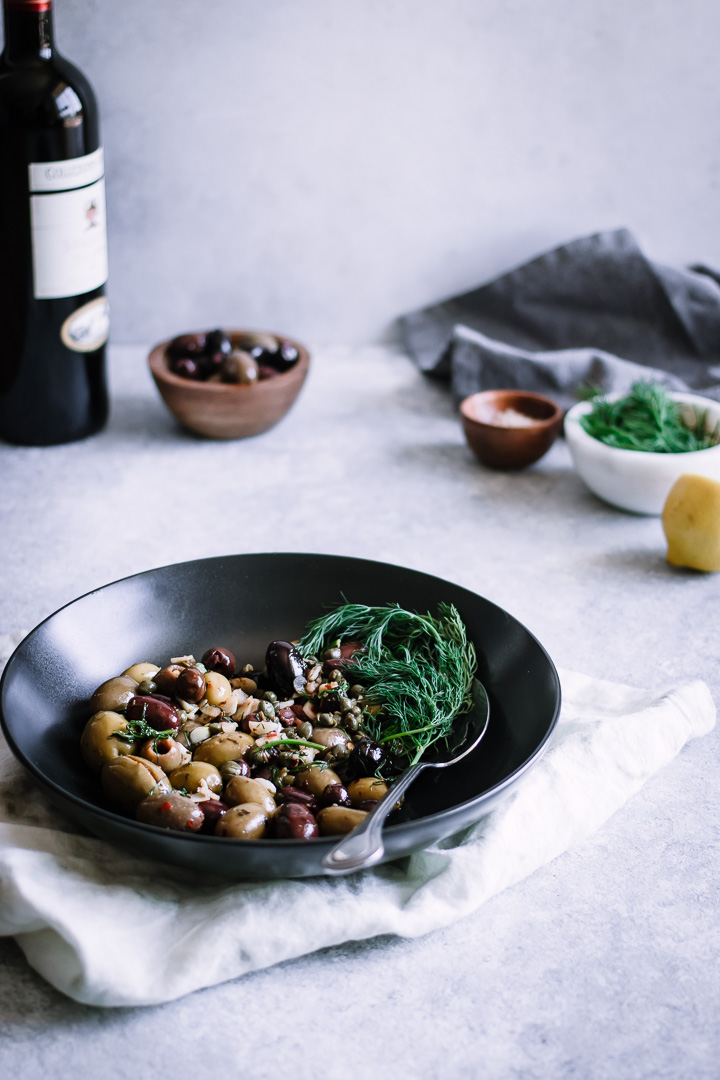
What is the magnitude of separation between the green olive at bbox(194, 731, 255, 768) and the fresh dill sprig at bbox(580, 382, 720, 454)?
2.16 ft

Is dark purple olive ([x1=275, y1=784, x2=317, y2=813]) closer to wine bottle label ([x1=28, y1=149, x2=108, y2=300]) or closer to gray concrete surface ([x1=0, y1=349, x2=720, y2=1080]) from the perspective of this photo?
gray concrete surface ([x1=0, y1=349, x2=720, y2=1080])

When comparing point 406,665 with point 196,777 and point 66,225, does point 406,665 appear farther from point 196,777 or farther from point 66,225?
point 66,225

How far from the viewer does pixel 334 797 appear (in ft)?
2.17

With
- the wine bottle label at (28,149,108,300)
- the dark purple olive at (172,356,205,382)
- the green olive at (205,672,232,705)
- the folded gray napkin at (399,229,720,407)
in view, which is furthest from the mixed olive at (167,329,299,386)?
the green olive at (205,672,232,705)

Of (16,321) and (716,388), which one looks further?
(716,388)

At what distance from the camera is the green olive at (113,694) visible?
2.44 ft

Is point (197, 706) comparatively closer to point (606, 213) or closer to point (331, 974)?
point (331, 974)

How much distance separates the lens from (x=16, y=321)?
47.7 inches

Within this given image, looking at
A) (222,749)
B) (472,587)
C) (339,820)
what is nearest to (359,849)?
(339,820)

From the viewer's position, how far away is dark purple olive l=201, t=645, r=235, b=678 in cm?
80

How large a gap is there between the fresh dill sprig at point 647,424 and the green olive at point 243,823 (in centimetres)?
72

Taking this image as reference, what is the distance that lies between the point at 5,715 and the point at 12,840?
79 millimetres

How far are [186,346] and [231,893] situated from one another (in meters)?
0.83

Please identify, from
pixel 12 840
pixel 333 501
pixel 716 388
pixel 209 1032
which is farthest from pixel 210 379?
pixel 209 1032
